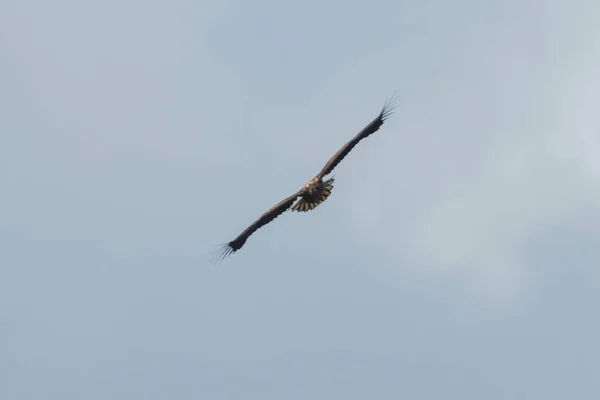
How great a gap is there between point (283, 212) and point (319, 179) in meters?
2.34

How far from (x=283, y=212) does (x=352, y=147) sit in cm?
468

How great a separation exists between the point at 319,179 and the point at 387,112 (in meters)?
4.58

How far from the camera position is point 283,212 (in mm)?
65250

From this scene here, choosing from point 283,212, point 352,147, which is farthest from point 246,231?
point 352,147

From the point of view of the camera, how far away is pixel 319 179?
64.2 metres

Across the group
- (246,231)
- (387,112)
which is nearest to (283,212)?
(246,231)

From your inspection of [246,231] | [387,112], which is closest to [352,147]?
[387,112]

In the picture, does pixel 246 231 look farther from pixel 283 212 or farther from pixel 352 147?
pixel 352 147

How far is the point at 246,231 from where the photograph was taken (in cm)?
6525

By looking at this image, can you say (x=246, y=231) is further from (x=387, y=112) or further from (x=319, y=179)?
(x=387, y=112)

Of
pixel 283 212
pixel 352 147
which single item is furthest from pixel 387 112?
pixel 283 212

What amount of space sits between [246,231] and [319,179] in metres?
4.02

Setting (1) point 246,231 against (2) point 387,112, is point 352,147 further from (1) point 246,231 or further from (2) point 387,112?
(1) point 246,231

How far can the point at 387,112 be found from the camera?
6184 centimetres
